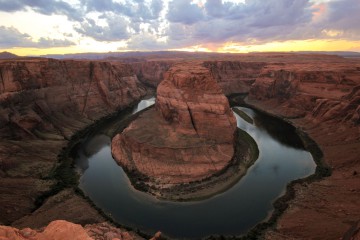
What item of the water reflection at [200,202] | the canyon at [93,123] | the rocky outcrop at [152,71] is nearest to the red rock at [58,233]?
the canyon at [93,123]

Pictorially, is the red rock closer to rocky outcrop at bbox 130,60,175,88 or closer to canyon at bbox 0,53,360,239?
canyon at bbox 0,53,360,239

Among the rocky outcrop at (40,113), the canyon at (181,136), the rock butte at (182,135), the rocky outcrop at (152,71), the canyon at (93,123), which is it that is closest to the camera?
the canyon at (93,123)

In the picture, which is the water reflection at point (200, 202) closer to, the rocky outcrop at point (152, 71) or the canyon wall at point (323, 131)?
the canyon wall at point (323, 131)

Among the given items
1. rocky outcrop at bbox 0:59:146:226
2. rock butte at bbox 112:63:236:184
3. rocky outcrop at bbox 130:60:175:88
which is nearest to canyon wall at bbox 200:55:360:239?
rock butte at bbox 112:63:236:184

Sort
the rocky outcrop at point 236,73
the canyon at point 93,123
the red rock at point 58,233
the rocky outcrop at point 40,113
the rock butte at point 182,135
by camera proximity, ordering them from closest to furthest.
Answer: the red rock at point 58,233 < the canyon at point 93,123 < the rocky outcrop at point 40,113 < the rock butte at point 182,135 < the rocky outcrop at point 236,73

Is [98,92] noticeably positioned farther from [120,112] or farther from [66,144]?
[66,144]
